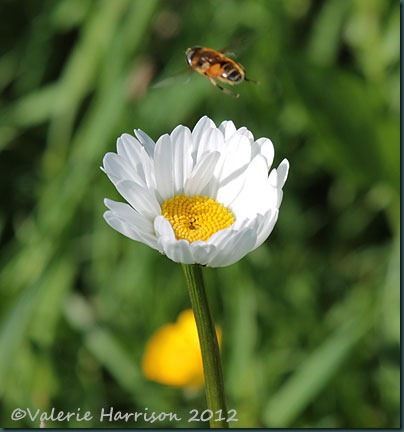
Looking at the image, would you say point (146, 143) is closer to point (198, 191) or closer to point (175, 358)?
point (198, 191)

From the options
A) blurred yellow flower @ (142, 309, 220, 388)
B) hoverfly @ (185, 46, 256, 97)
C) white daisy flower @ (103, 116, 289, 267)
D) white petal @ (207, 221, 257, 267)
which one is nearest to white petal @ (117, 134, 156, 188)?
white daisy flower @ (103, 116, 289, 267)

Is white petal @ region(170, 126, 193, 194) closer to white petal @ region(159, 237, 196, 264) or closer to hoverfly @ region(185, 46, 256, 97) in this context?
white petal @ region(159, 237, 196, 264)

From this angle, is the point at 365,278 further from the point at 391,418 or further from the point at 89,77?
the point at 89,77

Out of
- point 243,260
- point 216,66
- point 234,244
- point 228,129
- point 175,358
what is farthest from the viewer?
point 243,260

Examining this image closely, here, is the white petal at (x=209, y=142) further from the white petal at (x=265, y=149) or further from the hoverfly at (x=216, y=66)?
the hoverfly at (x=216, y=66)

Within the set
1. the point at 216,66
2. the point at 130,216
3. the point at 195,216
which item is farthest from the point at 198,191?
the point at 216,66

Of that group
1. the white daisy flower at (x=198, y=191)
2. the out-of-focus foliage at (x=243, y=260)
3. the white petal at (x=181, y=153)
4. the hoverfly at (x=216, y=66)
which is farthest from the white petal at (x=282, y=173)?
the out-of-focus foliage at (x=243, y=260)

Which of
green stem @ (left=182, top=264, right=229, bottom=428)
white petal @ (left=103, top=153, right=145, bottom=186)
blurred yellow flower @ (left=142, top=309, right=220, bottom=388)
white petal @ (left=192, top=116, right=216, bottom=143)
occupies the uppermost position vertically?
white petal @ (left=103, top=153, right=145, bottom=186)
